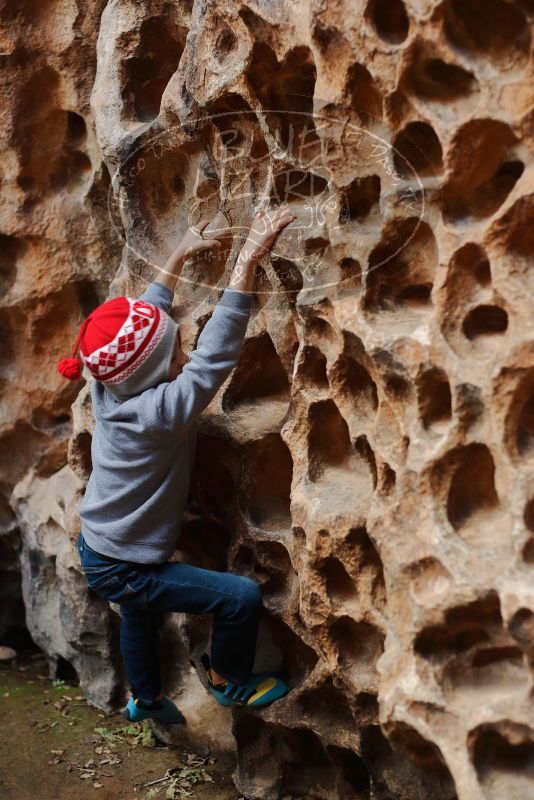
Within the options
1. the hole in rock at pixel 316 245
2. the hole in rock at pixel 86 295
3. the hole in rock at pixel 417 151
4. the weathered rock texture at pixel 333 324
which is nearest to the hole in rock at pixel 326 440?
the weathered rock texture at pixel 333 324

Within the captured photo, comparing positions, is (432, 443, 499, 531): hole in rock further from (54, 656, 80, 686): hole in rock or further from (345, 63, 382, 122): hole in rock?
(54, 656, 80, 686): hole in rock

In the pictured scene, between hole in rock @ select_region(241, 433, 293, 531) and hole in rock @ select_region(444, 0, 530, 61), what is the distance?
3.49 feet

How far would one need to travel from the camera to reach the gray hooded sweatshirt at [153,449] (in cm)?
229

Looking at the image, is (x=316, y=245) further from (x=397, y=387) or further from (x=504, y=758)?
(x=504, y=758)

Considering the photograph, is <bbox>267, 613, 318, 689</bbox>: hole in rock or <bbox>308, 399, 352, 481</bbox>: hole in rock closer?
<bbox>308, 399, 352, 481</bbox>: hole in rock

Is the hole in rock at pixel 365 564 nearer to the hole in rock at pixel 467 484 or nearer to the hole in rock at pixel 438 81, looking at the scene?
the hole in rock at pixel 467 484

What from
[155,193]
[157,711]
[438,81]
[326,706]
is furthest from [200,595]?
[438,81]

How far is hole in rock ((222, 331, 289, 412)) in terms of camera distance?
2580 millimetres

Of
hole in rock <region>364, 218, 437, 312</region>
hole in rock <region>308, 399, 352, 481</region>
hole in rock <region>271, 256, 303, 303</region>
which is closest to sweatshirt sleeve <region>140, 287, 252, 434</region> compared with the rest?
hole in rock <region>271, 256, 303, 303</region>

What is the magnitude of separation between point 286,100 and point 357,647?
1.26 metres

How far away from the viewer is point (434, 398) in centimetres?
198

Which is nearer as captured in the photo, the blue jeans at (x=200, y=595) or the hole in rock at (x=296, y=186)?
the hole in rock at (x=296, y=186)

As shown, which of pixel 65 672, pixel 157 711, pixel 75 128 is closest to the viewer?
pixel 157 711

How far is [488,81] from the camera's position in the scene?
1.80m
